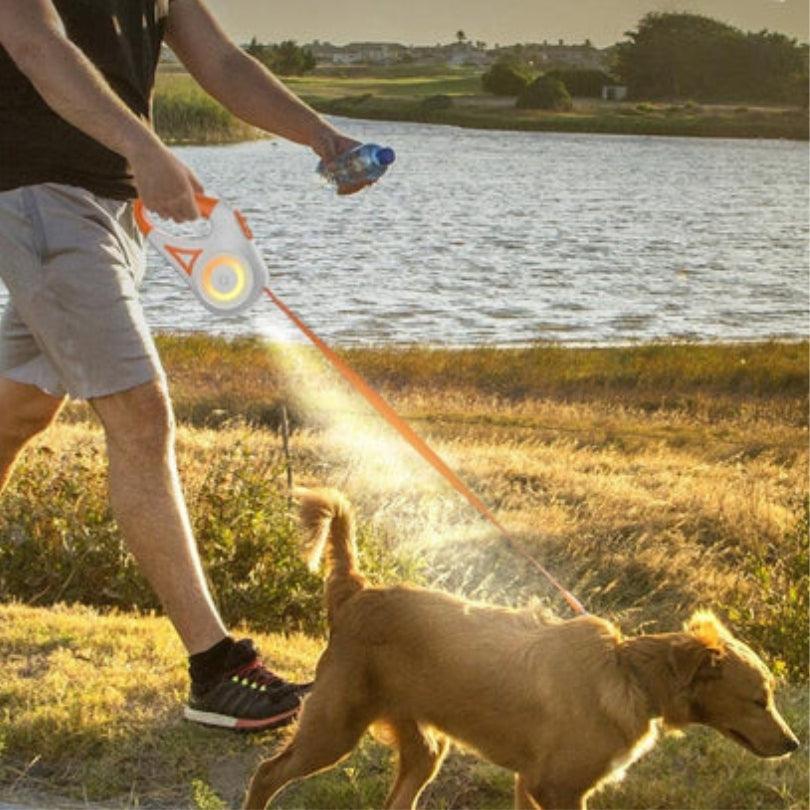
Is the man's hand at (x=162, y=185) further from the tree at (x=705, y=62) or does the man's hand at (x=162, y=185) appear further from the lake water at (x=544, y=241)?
the lake water at (x=544, y=241)

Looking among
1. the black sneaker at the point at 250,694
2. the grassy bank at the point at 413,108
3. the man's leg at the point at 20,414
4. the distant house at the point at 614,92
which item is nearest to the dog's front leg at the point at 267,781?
the black sneaker at the point at 250,694

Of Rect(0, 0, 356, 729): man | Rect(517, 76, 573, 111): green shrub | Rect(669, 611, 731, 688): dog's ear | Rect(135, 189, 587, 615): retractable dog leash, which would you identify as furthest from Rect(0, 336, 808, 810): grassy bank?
Rect(517, 76, 573, 111): green shrub

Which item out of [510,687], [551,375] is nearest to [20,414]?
[510,687]

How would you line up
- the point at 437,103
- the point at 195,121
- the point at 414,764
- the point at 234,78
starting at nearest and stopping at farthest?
the point at 414,764 < the point at 234,78 < the point at 195,121 < the point at 437,103

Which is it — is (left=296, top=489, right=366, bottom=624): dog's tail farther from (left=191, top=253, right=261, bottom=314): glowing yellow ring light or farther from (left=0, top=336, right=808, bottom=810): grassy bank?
(left=0, top=336, right=808, bottom=810): grassy bank

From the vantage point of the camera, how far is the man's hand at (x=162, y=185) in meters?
3.29

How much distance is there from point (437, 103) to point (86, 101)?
9.35 metres

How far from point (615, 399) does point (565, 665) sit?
53.6ft

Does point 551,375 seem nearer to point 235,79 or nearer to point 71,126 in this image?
point 235,79

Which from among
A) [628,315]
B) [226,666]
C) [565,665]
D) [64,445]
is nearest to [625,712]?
[565,665]

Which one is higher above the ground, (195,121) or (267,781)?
(195,121)

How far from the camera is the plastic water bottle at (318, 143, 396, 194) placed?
3.69m

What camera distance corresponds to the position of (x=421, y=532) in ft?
27.9

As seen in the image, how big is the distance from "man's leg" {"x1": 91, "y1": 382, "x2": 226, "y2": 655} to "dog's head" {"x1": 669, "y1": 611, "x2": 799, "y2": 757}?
1240 millimetres
